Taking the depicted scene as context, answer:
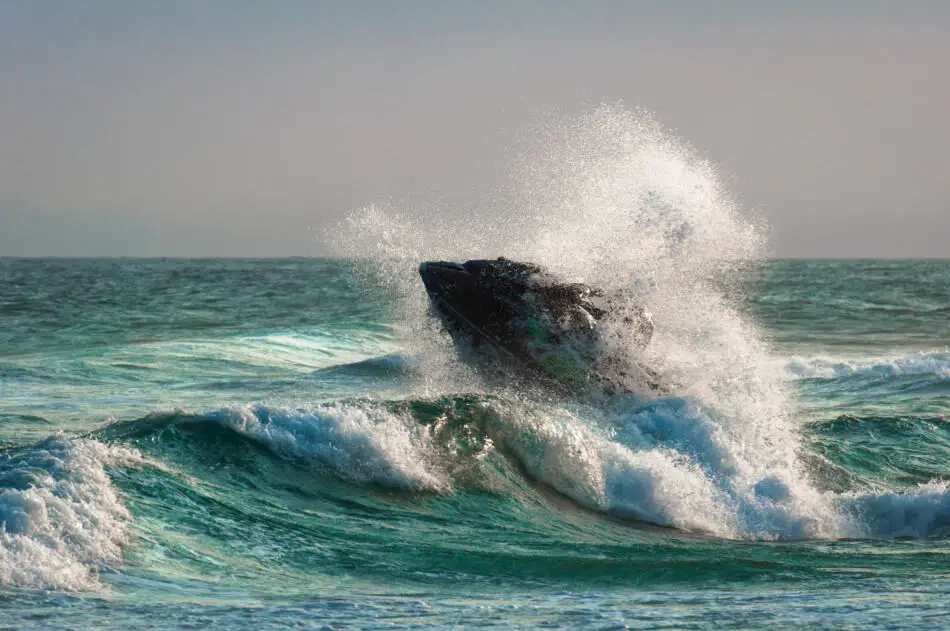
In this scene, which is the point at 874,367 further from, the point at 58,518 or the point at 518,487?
the point at 58,518

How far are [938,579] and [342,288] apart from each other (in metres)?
57.1

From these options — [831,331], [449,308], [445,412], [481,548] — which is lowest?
[481,548]

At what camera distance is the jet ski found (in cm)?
1338

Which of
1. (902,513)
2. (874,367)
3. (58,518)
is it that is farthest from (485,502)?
(874,367)

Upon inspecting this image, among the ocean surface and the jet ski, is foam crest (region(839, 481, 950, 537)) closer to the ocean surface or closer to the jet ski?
the ocean surface

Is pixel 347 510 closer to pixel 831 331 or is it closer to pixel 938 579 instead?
pixel 938 579

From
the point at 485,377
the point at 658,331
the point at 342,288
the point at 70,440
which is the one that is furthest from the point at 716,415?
the point at 342,288

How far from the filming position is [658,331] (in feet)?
48.7

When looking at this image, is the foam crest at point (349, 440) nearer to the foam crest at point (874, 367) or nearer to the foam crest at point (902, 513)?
the foam crest at point (902, 513)

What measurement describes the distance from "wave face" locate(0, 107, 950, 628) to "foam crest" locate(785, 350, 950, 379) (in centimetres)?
132

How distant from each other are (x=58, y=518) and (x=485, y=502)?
13.1 feet

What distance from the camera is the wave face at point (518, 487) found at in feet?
23.7

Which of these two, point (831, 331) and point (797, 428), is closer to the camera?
point (797, 428)

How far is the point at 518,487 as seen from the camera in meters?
11.2
